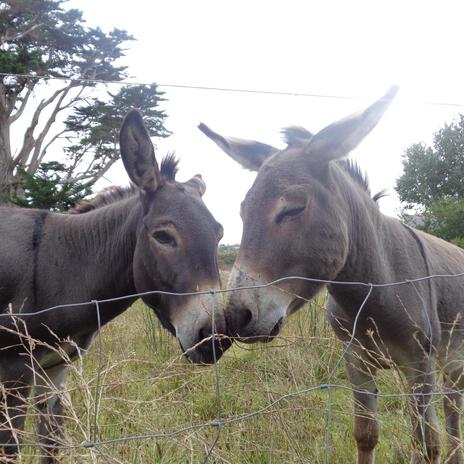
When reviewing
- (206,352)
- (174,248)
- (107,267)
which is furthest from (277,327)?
(107,267)

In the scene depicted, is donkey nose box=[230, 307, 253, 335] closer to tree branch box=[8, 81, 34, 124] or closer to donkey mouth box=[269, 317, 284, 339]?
donkey mouth box=[269, 317, 284, 339]

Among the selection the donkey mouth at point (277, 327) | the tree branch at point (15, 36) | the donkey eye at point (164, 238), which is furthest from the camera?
the tree branch at point (15, 36)

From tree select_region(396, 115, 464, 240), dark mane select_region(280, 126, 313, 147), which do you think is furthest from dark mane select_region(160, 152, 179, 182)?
tree select_region(396, 115, 464, 240)

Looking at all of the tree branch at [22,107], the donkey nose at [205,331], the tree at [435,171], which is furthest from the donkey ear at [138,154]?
the tree at [435,171]

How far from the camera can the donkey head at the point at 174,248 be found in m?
2.73

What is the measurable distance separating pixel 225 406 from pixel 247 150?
218 cm

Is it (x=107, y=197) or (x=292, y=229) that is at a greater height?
(x=107, y=197)

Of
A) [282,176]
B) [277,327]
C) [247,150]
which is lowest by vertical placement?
[277,327]

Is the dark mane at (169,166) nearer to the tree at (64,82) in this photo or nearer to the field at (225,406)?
the field at (225,406)

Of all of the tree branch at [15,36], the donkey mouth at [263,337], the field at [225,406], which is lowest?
the field at [225,406]

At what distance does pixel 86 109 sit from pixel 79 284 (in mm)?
14089

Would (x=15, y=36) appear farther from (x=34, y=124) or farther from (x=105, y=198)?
(x=105, y=198)

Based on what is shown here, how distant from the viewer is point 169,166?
3.49 m

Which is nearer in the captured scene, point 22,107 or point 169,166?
point 169,166
